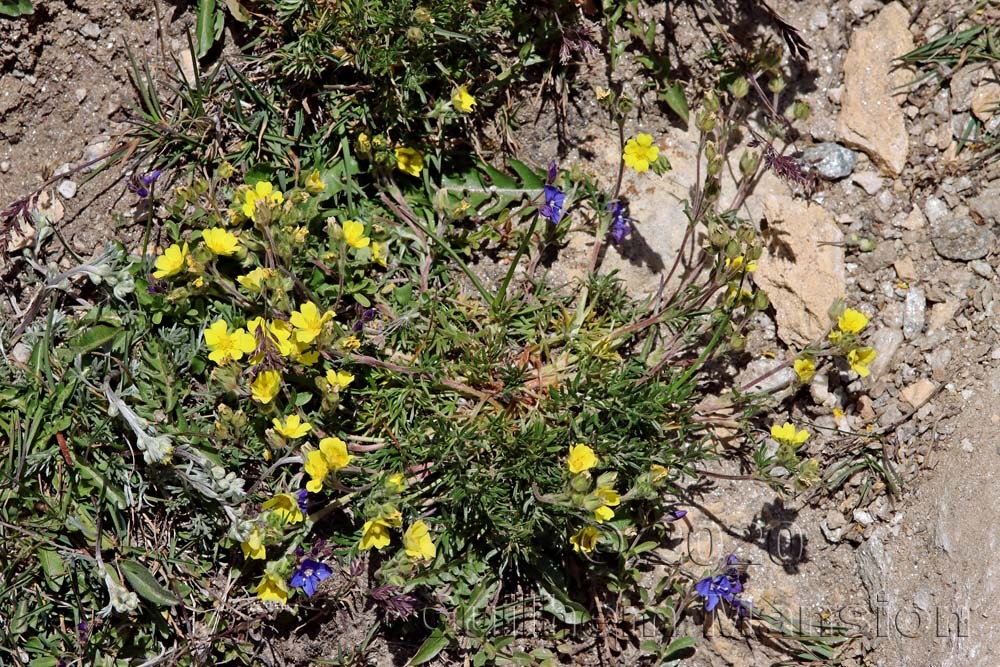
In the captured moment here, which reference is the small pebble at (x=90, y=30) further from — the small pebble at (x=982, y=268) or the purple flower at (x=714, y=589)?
the small pebble at (x=982, y=268)

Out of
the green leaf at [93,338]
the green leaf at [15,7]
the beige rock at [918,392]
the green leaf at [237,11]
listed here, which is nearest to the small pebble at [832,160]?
the beige rock at [918,392]

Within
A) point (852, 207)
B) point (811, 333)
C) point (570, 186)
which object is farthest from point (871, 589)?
point (570, 186)

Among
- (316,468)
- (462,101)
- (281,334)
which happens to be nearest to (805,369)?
(462,101)

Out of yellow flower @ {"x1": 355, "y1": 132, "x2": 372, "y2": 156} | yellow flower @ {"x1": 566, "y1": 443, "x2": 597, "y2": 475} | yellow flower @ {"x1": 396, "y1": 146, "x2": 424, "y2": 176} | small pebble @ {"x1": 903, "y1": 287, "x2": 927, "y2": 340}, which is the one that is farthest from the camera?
yellow flower @ {"x1": 396, "y1": 146, "x2": 424, "y2": 176}

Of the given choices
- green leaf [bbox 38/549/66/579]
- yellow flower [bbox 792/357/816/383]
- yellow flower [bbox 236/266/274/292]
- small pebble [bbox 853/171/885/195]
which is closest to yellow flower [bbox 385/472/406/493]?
yellow flower [bbox 236/266/274/292]

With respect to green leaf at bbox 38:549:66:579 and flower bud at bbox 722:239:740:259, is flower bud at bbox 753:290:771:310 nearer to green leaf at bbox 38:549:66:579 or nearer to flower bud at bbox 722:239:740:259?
flower bud at bbox 722:239:740:259

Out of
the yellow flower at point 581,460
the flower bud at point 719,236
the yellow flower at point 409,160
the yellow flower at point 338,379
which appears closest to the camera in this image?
the yellow flower at point 581,460
